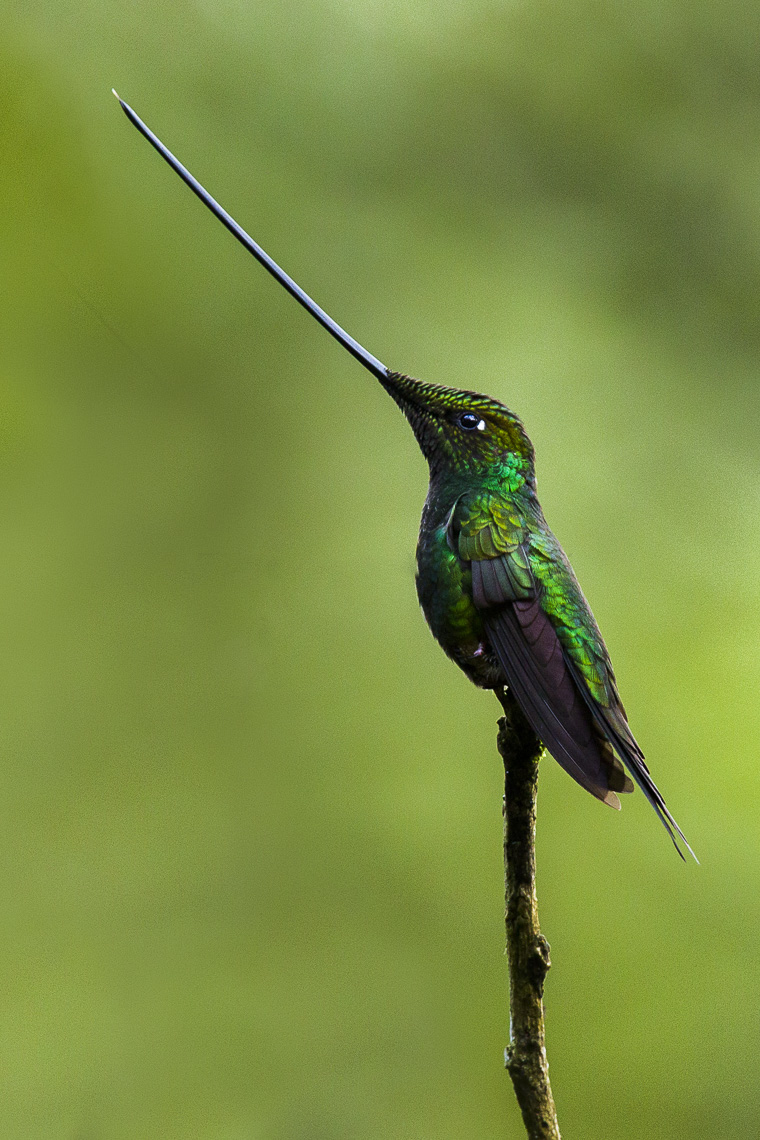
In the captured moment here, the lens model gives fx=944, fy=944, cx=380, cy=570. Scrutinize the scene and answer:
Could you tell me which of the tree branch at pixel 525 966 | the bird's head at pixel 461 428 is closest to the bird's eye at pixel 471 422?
the bird's head at pixel 461 428

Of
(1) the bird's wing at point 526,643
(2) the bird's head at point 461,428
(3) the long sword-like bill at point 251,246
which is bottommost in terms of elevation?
(1) the bird's wing at point 526,643

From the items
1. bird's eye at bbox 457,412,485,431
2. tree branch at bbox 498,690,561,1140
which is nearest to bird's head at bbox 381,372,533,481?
bird's eye at bbox 457,412,485,431

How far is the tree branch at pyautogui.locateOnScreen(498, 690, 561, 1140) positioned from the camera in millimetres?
814

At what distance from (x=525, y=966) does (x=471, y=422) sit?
1.78ft

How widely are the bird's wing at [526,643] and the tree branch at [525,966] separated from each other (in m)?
0.05

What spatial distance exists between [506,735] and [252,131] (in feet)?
5.51

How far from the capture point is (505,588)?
0.91 metres

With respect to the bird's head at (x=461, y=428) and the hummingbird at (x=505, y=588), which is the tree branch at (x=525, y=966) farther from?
the bird's head at (x=461, y=428)

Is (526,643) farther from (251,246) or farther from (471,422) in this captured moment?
(251,246)

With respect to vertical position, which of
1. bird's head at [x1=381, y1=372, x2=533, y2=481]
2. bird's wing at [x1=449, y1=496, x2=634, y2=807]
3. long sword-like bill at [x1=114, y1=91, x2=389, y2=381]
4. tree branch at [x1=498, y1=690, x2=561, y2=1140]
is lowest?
tree branch at [x1=498, y1=690, x2=561, y2=1140]

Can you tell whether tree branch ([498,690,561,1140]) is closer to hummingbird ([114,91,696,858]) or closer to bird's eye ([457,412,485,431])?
hummingbird ([114,91,696,858])

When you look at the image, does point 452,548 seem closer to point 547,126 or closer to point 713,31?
point 547,126

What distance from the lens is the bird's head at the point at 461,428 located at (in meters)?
1.02

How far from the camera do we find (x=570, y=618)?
921mm
